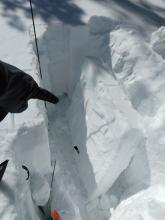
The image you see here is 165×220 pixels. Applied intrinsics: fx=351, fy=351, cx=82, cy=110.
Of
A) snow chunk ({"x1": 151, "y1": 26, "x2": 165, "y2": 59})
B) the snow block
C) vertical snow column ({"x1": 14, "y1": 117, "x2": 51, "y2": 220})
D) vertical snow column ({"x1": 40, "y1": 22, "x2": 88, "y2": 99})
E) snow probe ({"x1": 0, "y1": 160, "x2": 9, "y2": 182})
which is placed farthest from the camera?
vertical snow column ({"x1": 40, "y1": 22, "x2": 88, "y2": 99})

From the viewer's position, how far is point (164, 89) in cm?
201

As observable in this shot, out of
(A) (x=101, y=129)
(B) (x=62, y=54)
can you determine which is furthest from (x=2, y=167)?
(B) (x=62, y=54)

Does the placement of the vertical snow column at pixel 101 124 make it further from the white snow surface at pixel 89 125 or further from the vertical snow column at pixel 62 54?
the vertical snow column at pixel 62 54

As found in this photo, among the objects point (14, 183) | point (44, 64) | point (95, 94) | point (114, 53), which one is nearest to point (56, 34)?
point (44, 64)

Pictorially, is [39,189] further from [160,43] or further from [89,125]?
[160,43]

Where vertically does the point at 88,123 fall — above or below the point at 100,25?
below

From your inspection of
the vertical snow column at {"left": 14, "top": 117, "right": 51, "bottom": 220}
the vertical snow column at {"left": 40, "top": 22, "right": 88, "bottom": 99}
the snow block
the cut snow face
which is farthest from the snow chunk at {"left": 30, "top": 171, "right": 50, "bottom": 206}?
the vertical snow column at {"left": 40, "top": 22, "right": 88, "bottom": 99}

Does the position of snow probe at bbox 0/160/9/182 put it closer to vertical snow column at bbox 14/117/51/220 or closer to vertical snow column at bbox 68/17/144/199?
vertical snow column at bbox 14/117/51/220

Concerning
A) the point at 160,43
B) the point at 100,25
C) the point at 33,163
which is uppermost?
the point at 160,43

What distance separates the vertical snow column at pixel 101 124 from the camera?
1900 millimetres

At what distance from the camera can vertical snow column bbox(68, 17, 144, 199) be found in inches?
74.8

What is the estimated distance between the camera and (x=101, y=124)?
6.70ft

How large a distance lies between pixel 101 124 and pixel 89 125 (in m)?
0.10

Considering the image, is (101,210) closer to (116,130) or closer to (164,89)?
(116,130)
